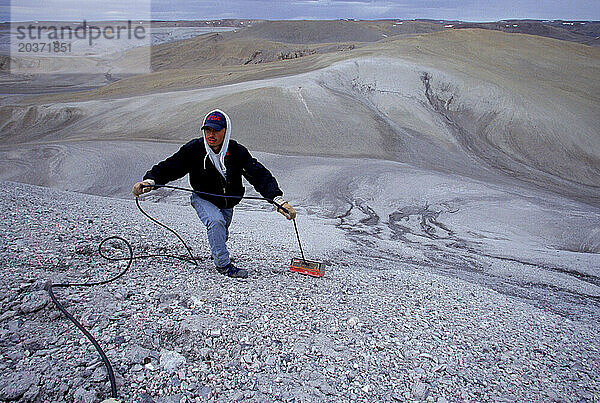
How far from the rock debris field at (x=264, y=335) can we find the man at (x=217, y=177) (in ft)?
1.39

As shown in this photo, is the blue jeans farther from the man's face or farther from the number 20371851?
the number 20371851

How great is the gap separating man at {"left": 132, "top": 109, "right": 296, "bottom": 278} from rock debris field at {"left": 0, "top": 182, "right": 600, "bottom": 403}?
42cm

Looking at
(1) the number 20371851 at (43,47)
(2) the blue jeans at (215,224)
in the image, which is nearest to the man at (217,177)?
(2) the blue jeans at (215,224)

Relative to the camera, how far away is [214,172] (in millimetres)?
3594

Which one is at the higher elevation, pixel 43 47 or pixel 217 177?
pixel 217 177

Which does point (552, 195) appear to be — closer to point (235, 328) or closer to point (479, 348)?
point (479, 348)

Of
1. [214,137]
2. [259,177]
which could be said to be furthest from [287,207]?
[214,137]

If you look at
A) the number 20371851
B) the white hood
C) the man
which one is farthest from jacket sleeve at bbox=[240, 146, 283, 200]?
the number 20371851

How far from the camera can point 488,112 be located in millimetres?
18250

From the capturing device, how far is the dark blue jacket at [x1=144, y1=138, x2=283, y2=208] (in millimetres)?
3576

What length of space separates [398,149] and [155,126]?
29.4 feet

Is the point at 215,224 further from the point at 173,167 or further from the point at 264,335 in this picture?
the point at 264,335

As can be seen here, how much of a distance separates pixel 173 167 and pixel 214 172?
341 millimetres

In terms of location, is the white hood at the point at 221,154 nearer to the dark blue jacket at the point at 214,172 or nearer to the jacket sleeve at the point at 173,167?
the dark blue jacket at the point at 214,172
